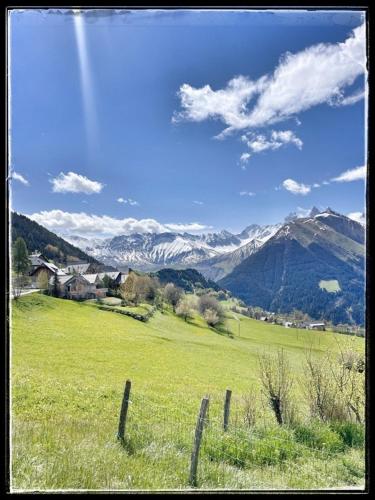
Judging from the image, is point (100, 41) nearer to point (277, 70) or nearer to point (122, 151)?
point (122, 151)

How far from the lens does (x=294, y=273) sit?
507 cm

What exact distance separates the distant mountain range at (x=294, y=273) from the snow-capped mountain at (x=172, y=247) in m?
0.33

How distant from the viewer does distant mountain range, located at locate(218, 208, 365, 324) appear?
377 centimetres

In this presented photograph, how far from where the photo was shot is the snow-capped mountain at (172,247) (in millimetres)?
3650

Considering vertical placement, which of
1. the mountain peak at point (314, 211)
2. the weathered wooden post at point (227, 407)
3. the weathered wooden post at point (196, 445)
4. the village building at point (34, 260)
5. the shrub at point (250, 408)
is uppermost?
the mountain peak at point (314, 211)

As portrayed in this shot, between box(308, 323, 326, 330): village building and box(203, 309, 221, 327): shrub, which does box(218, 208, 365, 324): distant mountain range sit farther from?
box(203, 309, 221, 327): shrub

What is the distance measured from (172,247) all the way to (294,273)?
197 cm

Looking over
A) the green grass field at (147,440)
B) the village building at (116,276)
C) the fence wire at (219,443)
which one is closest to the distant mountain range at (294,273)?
the green grass field at (147,440)

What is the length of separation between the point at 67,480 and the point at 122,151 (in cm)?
237

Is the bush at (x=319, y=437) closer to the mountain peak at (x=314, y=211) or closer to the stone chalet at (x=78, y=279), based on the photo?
the mountain peak at (x=314, y=211)

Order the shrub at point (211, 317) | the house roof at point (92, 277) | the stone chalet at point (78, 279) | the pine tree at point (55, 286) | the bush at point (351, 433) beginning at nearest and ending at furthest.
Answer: the bush at point (351, 433), the stone chalet at point (78, 279), the pine tree at point (55, 286), the house roof at point (92, 277), the shrub at point (211, 317)

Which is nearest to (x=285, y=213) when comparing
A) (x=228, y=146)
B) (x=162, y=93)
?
(x=228, y=146)

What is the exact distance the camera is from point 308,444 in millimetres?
2475

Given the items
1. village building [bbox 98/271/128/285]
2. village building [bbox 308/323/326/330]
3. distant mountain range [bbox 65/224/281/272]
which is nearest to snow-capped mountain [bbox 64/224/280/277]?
distant mountain range [bbox 65/224/281/272]
